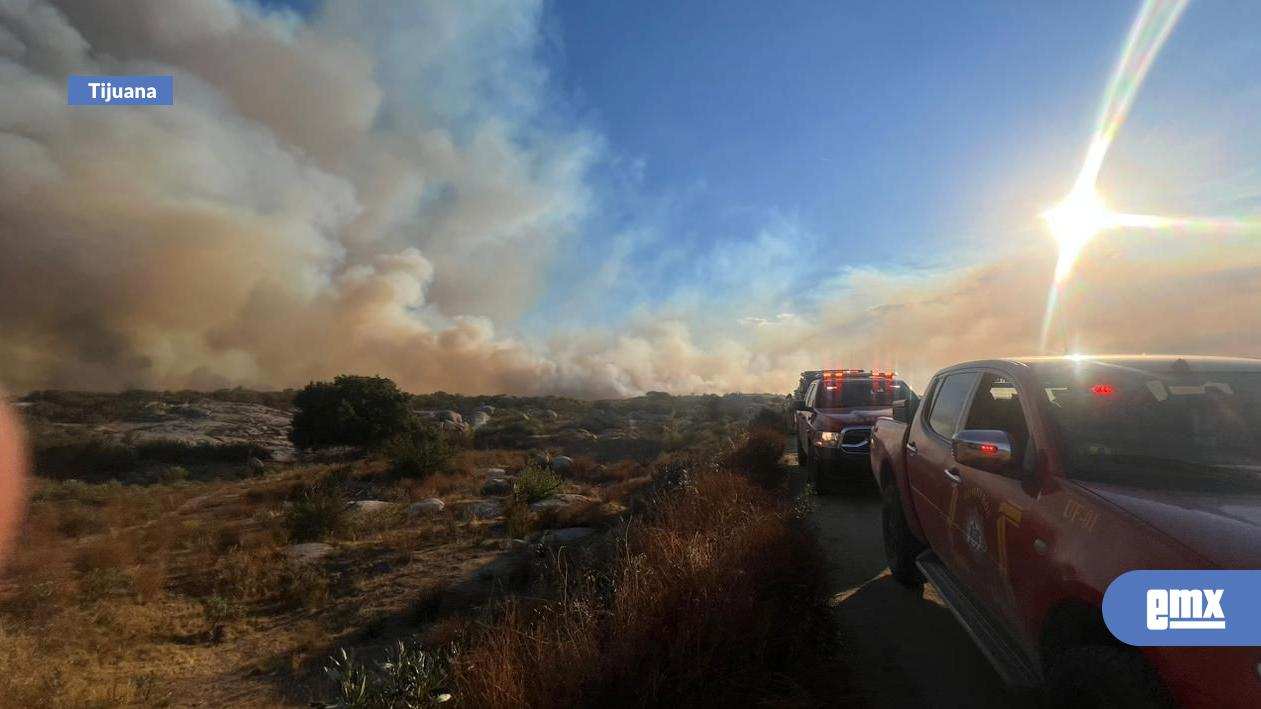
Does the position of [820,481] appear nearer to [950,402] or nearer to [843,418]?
[843,418]

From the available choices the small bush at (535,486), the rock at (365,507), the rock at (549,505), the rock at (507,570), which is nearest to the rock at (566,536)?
the rock at (507,570)

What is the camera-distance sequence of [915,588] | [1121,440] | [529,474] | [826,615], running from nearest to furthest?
1. [1121,440]
2. [826,615]
3. [915,588]
4. [529,474]

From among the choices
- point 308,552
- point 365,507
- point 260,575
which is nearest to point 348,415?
point 365,507

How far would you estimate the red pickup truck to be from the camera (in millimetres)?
1961

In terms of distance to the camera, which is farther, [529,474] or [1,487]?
[1,487]

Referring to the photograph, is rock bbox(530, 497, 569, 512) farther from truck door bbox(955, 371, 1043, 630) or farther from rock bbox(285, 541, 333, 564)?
truck door bbox(955, 371, 1043, 630)

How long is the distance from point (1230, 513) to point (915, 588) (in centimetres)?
353

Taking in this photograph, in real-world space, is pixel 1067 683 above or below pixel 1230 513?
below

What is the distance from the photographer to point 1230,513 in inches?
85.7

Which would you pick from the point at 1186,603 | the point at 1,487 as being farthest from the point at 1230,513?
the point at 1,487

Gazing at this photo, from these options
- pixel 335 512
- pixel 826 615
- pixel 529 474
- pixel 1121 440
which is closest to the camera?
pixel 1121 440

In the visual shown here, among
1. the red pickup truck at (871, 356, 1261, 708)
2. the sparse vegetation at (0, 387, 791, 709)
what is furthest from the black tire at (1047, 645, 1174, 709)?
the sparse vegetation at (0, 387, 791, 709)

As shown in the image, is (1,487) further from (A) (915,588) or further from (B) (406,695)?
(A) (915,588)

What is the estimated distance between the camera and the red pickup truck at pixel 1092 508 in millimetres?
1961
